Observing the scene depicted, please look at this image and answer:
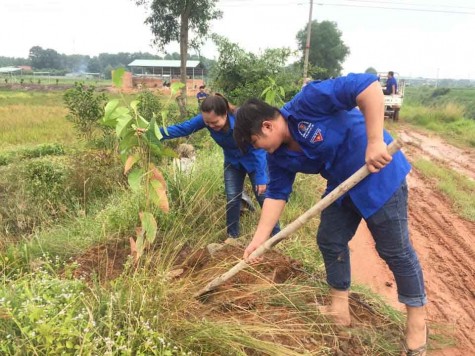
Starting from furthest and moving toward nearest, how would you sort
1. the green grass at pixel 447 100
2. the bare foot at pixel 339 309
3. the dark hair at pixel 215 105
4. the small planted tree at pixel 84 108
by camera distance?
1. the green grass at pixel 447 100
2. the small planted tree at pixel 84 108
3. the dark hair at pixel 215 105
4. the bare foot at pixel 339 309

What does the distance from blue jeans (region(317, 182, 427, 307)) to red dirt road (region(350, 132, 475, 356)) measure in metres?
0.66

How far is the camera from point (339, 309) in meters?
2.47

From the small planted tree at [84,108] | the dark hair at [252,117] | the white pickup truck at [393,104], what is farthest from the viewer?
the white pickup truck at [393,104]

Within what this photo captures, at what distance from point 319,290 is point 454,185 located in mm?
4731

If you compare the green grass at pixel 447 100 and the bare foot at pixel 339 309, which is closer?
the bare foot at pixel 339 309

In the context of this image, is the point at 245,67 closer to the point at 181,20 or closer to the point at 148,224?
the point at 181,20

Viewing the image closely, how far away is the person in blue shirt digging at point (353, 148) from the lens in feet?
6.17

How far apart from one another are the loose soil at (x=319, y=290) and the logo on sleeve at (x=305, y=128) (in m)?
0.88

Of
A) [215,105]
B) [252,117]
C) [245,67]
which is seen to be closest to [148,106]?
[215,105]

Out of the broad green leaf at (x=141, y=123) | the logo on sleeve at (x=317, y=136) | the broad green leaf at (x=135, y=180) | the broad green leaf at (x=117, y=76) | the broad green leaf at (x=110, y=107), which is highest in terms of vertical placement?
the broad green leaf at (x=117, y=76)

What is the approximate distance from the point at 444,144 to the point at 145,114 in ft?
26.0

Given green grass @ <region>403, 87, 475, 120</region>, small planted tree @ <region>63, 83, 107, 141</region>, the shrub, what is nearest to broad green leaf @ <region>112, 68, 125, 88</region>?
small planted tree @ <region>63, 83, 107, 141</region>

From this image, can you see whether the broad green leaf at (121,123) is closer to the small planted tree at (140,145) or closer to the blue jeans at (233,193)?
the small planted tree at (140,145)

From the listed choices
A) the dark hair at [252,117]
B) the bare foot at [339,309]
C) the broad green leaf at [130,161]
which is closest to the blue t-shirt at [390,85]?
the bare foot at [339,309]
